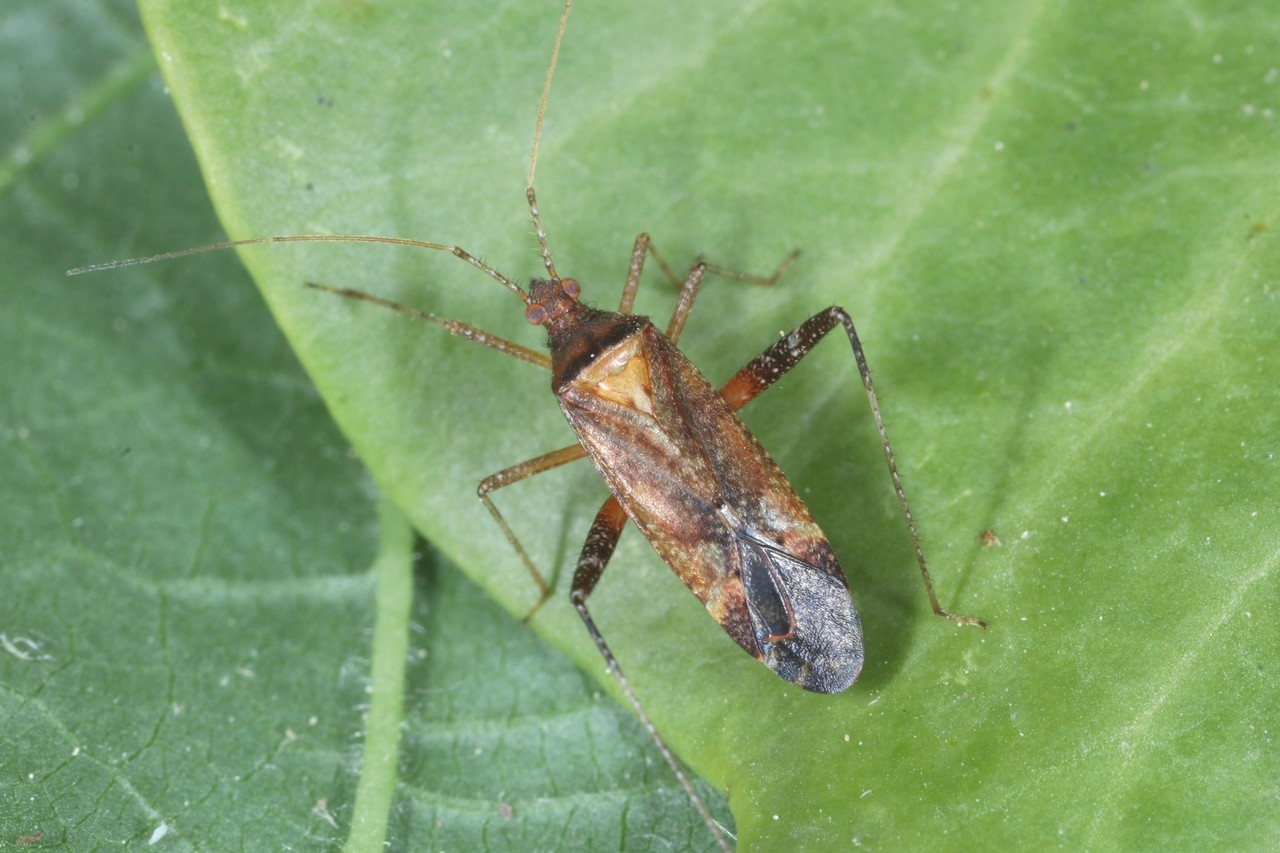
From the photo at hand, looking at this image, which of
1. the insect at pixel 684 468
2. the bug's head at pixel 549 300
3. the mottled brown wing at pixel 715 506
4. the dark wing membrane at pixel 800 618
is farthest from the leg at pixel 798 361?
the bug's head at pixel 549 300

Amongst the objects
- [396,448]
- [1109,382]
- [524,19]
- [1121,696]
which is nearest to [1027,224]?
[1109,382]

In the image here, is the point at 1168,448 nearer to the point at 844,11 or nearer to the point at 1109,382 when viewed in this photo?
the point at 1109,382

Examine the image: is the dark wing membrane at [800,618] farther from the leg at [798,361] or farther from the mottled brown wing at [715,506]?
the leg at [798,361]

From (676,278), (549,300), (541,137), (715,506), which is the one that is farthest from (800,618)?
(541,137)

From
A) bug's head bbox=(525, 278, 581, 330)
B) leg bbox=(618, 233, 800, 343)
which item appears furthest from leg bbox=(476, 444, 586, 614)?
leg bbox=(618, 233, 800, 343)

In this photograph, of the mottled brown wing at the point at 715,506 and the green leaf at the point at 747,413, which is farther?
the mottled brown wing at the point at 715,506

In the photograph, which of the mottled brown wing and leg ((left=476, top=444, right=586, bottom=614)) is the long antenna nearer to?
the mottled brown wing

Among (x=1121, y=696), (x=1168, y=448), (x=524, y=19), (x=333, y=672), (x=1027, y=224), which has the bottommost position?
(x=333, y=672)
